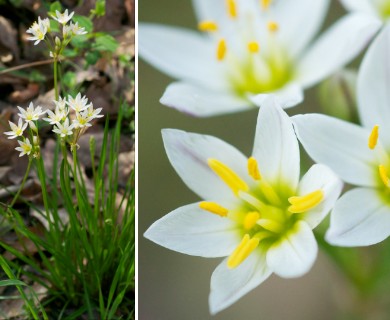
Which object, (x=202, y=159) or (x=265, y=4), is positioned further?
(x=265, y=4)

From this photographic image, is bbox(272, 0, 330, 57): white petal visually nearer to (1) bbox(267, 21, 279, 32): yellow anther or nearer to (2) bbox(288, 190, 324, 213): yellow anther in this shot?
(1) bbox(267, 21, 279, 32): yellow anther

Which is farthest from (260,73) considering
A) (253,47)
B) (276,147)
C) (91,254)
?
(91,254)

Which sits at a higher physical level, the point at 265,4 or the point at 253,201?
the point at 265,4

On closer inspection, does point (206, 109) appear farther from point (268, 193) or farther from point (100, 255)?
point (100, 255)

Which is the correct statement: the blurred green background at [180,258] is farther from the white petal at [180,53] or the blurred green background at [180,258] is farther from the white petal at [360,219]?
the white petal at [360,219]

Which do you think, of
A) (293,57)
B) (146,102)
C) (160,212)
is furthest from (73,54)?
(293,57)

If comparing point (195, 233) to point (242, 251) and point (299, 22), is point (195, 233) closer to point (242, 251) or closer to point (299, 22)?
point (242, 251)

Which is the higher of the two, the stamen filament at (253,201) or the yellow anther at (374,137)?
the yellow anther at (374,137)

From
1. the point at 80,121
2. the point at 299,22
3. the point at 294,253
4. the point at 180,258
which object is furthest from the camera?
the point at 180,258

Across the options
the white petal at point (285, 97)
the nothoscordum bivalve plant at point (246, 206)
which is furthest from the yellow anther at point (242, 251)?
the white petal at point (285, 97)
